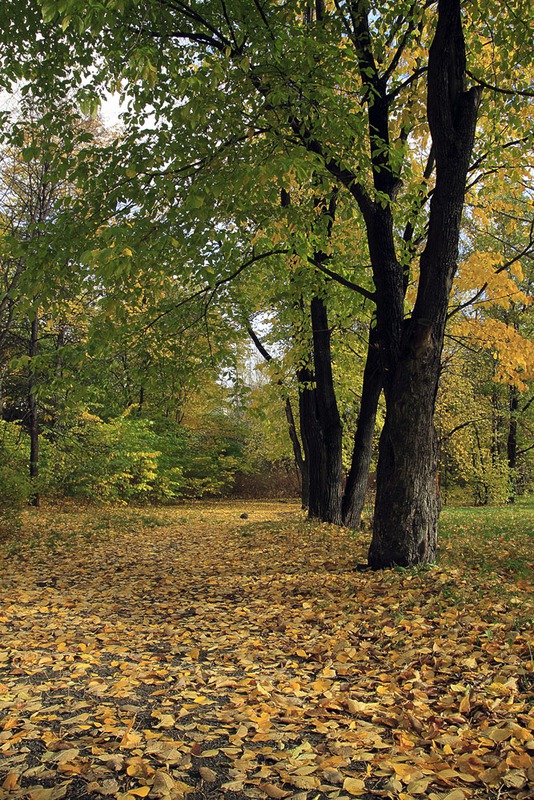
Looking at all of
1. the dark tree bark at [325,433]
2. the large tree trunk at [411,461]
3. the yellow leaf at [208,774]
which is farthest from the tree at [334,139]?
the yellow leaf at [208,774]

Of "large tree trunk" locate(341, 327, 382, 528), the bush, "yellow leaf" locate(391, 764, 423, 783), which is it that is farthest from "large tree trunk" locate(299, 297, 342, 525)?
"yellow leaf" locate(391, 764, 423, 783)

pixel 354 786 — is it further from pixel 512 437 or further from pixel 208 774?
pixel 512 437

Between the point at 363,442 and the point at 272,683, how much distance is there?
6190 millimetres

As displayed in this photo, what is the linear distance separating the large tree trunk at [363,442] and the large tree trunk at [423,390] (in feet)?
8.39

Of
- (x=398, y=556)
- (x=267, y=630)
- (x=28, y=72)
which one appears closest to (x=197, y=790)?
(x=267, y=630)

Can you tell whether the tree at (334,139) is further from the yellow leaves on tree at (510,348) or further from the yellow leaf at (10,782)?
the yellow leaf at (10,782)

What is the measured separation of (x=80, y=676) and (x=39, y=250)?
367cm

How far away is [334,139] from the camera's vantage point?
17.6ft

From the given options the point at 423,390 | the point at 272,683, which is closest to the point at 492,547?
the point at 423,390

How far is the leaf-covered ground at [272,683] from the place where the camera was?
2.42 meters

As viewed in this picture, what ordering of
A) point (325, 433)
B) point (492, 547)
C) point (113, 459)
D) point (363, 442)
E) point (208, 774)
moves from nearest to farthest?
point (208, 774), point (492, 547), point (363, 442), point (325, 433), point (113, 459)

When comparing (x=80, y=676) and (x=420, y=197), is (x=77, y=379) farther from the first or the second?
(x=420, y=197)

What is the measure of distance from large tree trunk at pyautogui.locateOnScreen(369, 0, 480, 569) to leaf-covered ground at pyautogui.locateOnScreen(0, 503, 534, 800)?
49cm

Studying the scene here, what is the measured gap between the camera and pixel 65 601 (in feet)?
19.0
